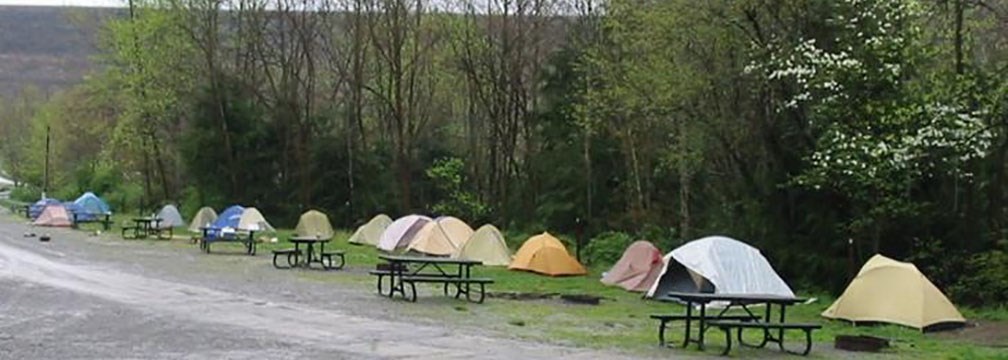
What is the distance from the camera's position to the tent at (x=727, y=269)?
65.9 feet

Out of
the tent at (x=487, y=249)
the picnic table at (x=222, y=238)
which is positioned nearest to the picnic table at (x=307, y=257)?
the tent at (x=487, y=249)

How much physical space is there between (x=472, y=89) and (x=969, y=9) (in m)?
27.7

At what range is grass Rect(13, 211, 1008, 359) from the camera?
1489 cm

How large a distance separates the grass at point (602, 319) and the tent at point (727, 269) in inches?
23.4

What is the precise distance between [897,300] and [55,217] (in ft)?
120

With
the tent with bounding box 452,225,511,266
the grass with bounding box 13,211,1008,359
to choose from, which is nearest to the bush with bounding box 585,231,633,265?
the tent with bounding box 452,225,511,266

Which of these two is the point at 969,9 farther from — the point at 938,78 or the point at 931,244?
the point at 931,244

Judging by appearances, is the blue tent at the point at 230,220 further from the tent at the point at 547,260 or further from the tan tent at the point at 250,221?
the tent at the point at 547,260

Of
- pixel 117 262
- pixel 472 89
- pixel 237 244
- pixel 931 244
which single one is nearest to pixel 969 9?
pixel 931 244

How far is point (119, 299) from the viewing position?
1866cm

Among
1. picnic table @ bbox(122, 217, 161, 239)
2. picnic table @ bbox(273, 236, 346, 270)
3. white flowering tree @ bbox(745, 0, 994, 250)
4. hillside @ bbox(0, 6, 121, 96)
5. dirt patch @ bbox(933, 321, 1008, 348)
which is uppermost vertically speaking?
hillside @ bbox(0, 6, 121, 96)

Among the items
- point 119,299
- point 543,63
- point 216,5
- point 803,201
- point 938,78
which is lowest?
point 119,299

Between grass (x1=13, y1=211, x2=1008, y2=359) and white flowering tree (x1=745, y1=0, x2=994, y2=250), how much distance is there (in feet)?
7.50

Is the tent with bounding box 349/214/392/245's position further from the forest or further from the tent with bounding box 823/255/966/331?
the tent with bounding box 823/255/966/331
